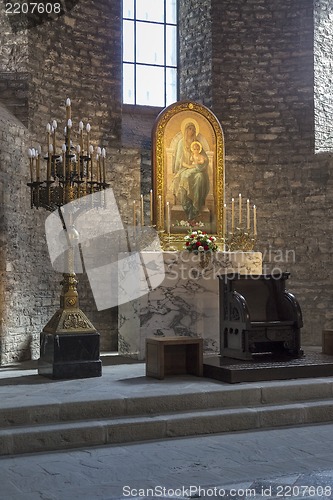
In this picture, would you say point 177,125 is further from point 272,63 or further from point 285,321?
point 285,321

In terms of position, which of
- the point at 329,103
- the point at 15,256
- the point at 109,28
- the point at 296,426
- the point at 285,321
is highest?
the point at 109,28

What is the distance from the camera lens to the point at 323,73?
1215cm

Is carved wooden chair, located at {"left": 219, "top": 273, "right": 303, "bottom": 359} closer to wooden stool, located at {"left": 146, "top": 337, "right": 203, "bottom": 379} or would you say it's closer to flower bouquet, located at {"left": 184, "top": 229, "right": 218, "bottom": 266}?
wooden stool, located at {"left": 146, "top": 337, "right": 203, "bottom": 379}

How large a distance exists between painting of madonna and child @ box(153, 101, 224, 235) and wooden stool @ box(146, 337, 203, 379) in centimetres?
287

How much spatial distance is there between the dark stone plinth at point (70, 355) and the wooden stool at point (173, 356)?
60 centimetres

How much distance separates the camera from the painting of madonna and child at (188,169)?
10.1 m

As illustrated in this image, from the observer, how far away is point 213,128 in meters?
10.4

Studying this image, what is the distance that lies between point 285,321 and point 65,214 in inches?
112

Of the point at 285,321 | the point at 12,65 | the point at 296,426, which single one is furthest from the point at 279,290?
the point at 12,65

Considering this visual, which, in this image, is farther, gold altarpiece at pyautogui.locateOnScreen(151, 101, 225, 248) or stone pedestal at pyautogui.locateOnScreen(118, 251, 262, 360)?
gold altarpiece at pyautogui.locateOnScreen(151, 101, 225, 248)

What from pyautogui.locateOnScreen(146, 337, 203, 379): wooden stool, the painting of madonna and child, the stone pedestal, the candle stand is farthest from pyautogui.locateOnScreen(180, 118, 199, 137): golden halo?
pyautogui.locateOnScreen(146, 337, 203, 379): wooden stool

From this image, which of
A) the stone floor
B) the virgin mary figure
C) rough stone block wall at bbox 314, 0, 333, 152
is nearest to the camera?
the stone floor

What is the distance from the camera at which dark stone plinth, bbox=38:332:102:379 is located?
7164 mm

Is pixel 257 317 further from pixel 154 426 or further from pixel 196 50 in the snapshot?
pixel 196 50
